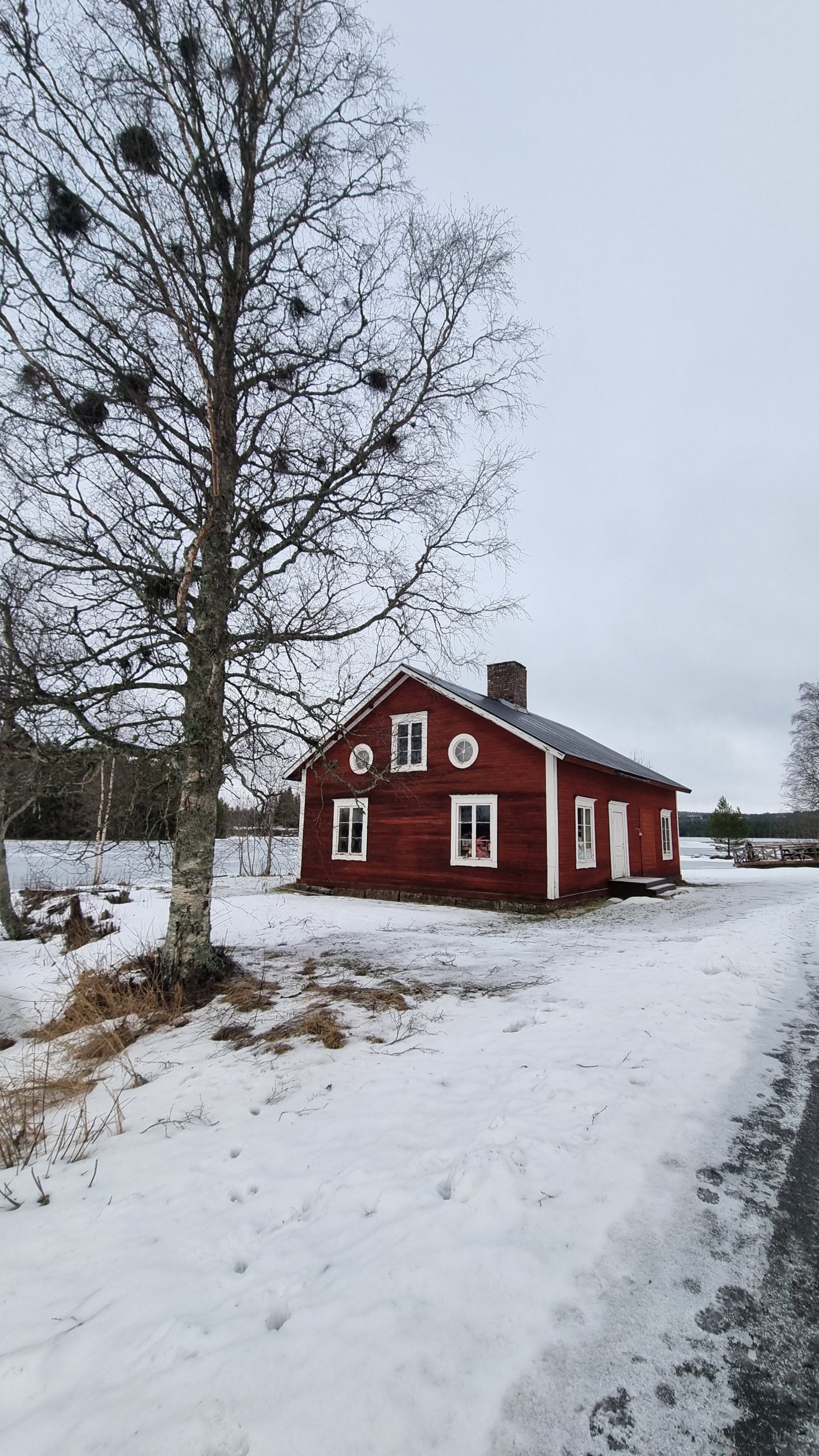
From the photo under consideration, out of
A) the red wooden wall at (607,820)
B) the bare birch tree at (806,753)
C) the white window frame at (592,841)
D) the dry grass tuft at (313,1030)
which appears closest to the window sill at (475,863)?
the red wooden wall at (607,820)

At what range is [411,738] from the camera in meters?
16.8

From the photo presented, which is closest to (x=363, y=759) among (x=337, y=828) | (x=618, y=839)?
(x=337, y=828)

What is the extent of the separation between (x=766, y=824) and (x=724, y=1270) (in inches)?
4230

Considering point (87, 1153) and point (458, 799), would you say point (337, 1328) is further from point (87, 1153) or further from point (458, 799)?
point (458, 799)

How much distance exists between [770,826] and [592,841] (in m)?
88.6

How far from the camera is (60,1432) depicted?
1.88 metres

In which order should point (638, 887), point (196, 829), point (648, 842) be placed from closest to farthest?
point (196, 829) < point (638, 887) < point (648, 842)

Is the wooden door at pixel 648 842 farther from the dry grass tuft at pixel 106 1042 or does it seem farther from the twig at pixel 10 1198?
the twig at pixel 10 1198

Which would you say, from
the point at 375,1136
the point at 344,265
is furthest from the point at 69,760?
the point at 344,265

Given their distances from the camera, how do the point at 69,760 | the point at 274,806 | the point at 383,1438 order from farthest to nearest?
1. the point at 274,806
2. the point at 69,760
3. the point at 383,1438

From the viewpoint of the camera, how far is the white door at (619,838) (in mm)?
18172

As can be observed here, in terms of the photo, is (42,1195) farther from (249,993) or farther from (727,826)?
(727,826)

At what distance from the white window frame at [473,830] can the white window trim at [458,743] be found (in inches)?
29.0

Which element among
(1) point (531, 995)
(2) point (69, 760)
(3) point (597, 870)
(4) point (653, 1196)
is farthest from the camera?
(3) point (597, 870)
